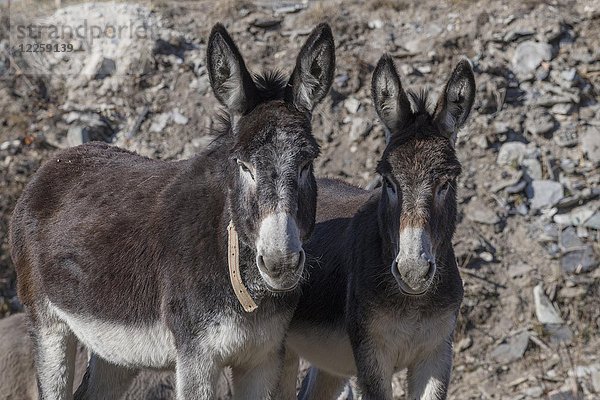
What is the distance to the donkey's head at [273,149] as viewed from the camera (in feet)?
16.7

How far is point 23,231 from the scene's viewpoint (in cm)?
739

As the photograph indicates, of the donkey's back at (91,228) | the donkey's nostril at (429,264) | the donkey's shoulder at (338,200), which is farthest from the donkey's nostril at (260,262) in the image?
the donkey's shoulder at (338,200)

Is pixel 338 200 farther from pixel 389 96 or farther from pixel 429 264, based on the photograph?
pixel 429 264

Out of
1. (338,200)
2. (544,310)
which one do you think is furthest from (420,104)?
(544,310)

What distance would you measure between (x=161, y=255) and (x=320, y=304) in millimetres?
1553

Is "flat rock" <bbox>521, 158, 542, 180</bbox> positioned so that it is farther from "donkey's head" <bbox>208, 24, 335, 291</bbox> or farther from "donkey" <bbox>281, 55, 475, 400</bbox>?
"donkey's head" <bbox>208, 24, 335, 291</bbox>

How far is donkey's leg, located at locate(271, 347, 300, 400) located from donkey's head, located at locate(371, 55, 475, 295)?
1.54m

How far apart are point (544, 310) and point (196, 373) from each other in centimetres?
629

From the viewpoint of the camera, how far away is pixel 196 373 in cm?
570

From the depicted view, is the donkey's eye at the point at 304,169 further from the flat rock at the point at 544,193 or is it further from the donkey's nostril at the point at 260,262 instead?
the flat rock at the point at 544,193

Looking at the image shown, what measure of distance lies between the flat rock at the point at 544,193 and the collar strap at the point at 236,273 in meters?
7.07

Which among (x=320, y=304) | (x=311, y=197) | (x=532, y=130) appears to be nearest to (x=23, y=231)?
(x=320, y=304)

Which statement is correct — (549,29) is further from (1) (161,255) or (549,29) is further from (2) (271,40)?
(1) (161,255)

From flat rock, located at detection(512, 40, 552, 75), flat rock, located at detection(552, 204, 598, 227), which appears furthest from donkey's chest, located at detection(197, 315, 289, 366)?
flat rock, located at detection(512, 40, 552, 75)
